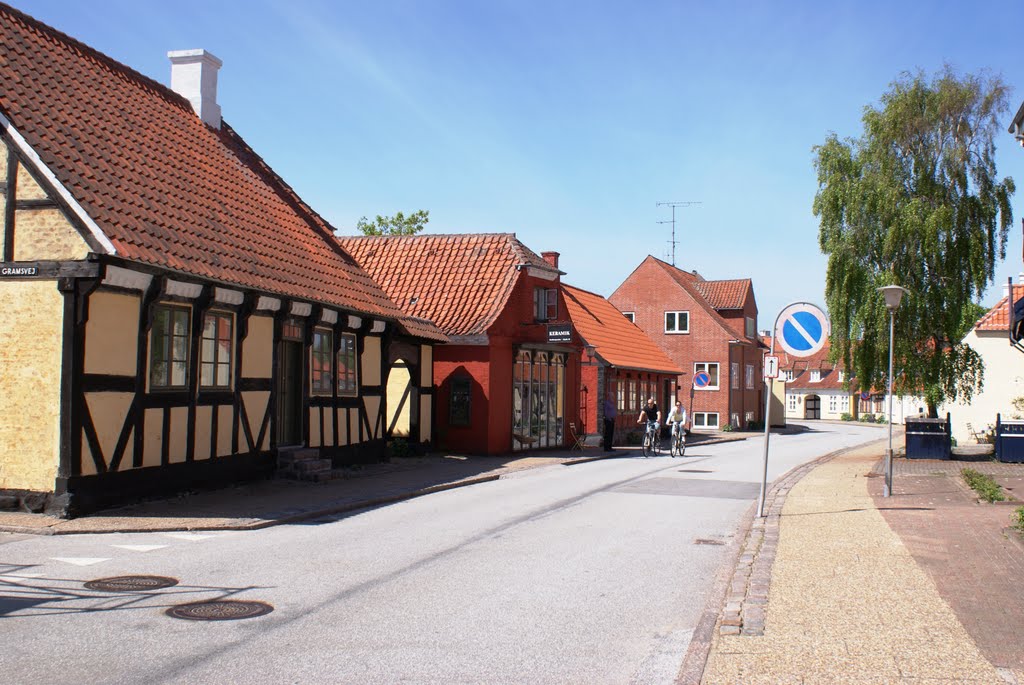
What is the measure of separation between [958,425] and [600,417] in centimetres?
1684

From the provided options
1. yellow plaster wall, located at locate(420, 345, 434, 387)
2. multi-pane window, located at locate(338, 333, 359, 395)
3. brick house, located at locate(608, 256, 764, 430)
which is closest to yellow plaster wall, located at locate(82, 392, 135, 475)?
multi-pane window, located at locate(338, 333, 359, 395)

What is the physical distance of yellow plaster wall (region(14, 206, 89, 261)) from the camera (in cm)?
1223

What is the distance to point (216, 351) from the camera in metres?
15.2

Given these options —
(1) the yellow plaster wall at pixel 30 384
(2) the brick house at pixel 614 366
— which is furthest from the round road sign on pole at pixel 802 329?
(2) the brick house at pixel 614 366

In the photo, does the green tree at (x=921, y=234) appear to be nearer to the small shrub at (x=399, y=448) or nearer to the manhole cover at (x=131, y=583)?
the small shrub at (x=399, y=448)

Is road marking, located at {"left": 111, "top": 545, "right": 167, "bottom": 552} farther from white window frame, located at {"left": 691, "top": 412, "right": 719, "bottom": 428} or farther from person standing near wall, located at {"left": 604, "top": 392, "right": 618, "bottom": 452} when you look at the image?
white window frame, located at {"left": 691, "top": 412, "right": 719, "bottom": 428}

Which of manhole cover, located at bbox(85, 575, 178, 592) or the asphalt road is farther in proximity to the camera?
manhole cover, located at bbox(85, 575, 178, 592)

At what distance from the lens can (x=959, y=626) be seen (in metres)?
7.01

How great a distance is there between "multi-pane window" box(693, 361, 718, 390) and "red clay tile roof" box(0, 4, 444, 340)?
34168mm

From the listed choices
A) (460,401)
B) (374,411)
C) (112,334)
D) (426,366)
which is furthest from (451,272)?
(112,334)

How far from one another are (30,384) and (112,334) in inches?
44.6

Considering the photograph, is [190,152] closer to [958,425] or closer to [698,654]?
[698,654]

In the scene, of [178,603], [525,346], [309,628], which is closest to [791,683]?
[309,628]

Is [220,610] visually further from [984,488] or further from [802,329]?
[984,488]
